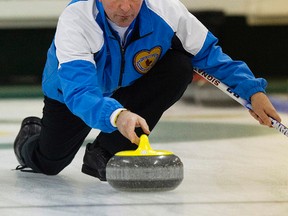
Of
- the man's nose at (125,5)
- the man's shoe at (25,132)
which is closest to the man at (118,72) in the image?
the man's nose at (125,5)

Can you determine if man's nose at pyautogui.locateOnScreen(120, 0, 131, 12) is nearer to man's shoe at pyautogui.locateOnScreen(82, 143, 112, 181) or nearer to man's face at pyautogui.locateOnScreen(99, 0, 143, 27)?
man's face at pyautogui.locateOnScreen(99, 0, 143, 27)

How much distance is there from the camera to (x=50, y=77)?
226 cm

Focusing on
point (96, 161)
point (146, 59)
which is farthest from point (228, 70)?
point (96, 161)

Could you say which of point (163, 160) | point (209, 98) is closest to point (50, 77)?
point (163, 160)

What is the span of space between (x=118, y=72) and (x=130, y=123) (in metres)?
0.39

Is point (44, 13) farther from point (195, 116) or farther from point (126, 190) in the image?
point (126, 190)

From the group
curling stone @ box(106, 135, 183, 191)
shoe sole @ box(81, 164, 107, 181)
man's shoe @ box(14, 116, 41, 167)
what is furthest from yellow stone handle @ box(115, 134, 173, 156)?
man's shoe @ box(14, 116, 41, 167)

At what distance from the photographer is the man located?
1.93m

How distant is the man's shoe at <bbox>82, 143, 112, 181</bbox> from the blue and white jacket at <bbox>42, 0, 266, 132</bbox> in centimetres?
17

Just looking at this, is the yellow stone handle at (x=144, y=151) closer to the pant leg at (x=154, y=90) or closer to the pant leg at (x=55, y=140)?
the pant leg at (x=154, y=90)

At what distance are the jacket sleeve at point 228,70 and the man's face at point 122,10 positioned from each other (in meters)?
0.28

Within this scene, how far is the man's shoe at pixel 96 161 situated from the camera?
228cm

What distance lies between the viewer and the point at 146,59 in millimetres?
2188

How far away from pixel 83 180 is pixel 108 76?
336 mm
